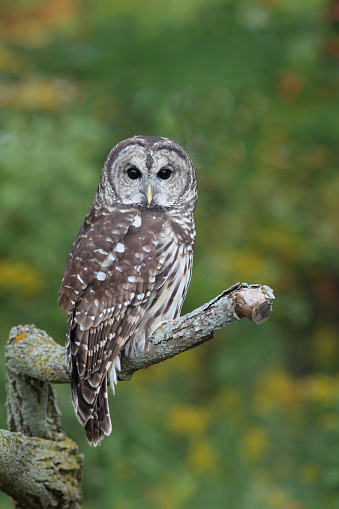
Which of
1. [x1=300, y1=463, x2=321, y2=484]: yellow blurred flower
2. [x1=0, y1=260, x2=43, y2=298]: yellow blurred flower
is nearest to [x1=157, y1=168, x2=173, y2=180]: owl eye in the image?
[x1=0, y1=260, x2=43, y2=298]: yellow blurred flower

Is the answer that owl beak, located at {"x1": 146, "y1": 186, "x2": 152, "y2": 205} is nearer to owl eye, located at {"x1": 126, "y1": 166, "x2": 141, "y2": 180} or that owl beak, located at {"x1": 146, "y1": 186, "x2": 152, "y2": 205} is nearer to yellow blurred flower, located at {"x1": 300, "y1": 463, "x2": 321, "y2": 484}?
owl eye, located at {"x1": 126, "y1": 166, "x2": 141, "y2": 180}

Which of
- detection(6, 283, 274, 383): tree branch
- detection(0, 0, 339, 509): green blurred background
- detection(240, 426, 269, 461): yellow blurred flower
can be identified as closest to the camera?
detection(6, 283, 274, 383): tree branch

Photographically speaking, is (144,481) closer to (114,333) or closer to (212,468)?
(212,468)

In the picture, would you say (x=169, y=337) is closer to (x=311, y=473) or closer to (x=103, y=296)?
(x=103, y=296)

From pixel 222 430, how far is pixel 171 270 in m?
4.17

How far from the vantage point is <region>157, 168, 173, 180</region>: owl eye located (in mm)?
3693

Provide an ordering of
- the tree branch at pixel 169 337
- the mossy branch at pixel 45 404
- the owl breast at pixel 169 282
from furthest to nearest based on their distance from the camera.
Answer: the owl breast at pixel 169 282 < the mossy branch at pixel 45 404 < the tree branch at pixel 169 337

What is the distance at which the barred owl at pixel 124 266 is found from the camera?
3.15m

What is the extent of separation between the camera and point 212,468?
686 cm

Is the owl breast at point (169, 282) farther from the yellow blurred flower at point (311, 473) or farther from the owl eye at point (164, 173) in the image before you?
the yellow blurred flower at point (311, 473)

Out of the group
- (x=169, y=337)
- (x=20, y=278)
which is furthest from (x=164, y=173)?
(x=20, y=278)

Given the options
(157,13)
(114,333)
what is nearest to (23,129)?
(157,13)

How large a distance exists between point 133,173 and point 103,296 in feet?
2.42

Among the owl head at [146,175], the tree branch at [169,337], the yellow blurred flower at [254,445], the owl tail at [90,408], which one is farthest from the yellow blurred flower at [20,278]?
the yellow blurred flower at [254,445]
